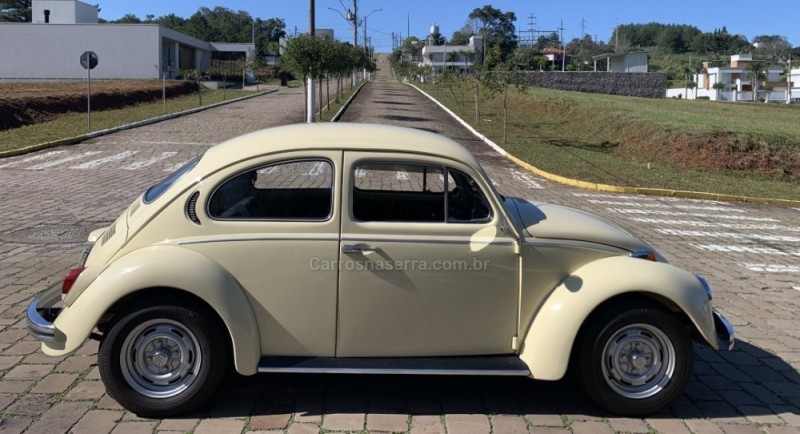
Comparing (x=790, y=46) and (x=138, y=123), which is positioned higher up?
(x=790, y=46)

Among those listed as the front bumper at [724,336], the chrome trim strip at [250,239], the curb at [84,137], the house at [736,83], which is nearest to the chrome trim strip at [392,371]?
the chrome trim strip at [250,239]

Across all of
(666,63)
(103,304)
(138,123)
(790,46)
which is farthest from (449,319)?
(790,46)

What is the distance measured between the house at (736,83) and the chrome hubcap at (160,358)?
3519 inches

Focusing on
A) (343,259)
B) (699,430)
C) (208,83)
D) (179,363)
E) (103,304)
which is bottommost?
(699,430)

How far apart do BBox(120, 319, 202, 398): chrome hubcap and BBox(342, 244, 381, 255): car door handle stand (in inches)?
38.0

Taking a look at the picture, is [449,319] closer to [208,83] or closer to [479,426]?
[479,426]

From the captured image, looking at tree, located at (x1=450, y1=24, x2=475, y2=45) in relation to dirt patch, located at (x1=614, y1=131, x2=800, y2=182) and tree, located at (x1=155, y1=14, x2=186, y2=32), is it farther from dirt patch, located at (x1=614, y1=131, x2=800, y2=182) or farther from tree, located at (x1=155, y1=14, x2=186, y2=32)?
dirt patch, located at (x1=614, y1=131, x2=800, y2=182)

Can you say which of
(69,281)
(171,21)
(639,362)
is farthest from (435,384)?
(171,21)

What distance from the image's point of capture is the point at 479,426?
3.85 meters

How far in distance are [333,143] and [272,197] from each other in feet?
1.95

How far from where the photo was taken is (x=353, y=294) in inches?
152

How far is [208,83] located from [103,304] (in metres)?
62.7

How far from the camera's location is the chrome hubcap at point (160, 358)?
3.77 meters

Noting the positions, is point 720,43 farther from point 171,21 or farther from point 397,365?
point 397,365
